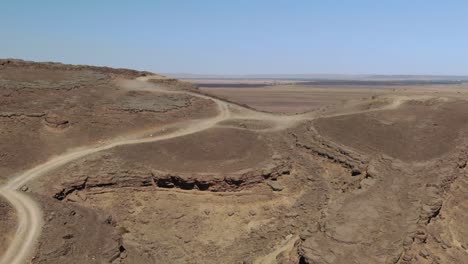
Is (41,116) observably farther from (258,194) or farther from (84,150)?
(258,194)

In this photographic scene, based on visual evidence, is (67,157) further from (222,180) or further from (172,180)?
(222,180)

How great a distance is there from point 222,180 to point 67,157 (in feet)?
36.8

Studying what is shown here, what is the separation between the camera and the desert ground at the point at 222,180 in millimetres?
22484

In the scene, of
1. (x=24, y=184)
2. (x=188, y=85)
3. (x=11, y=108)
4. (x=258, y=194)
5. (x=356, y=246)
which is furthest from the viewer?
(x=188, y=85)

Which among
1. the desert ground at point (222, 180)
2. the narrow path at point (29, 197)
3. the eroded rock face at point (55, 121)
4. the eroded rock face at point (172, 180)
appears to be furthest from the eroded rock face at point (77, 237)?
the eroded rock face at point (55, 121)

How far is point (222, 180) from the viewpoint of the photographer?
1204 inches

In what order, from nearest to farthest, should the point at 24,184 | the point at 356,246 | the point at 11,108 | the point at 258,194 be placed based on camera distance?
the point at 356,246 < the point at 24,184 < the point at 258,194 < the point at 11,108

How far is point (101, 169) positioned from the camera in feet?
102

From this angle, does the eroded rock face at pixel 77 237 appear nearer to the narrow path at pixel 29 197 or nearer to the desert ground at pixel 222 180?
the desert ground at pixel 222 180

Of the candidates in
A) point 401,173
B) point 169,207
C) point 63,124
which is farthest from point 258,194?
point 63,124

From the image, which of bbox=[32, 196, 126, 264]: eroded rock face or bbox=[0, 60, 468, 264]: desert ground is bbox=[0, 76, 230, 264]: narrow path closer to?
bbox=[0, 60, 468, 264]: desert ground

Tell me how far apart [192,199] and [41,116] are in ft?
49.6

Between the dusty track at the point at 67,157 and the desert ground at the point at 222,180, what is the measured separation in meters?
0.11

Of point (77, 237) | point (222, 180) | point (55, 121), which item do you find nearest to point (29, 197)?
point (77, 237)
